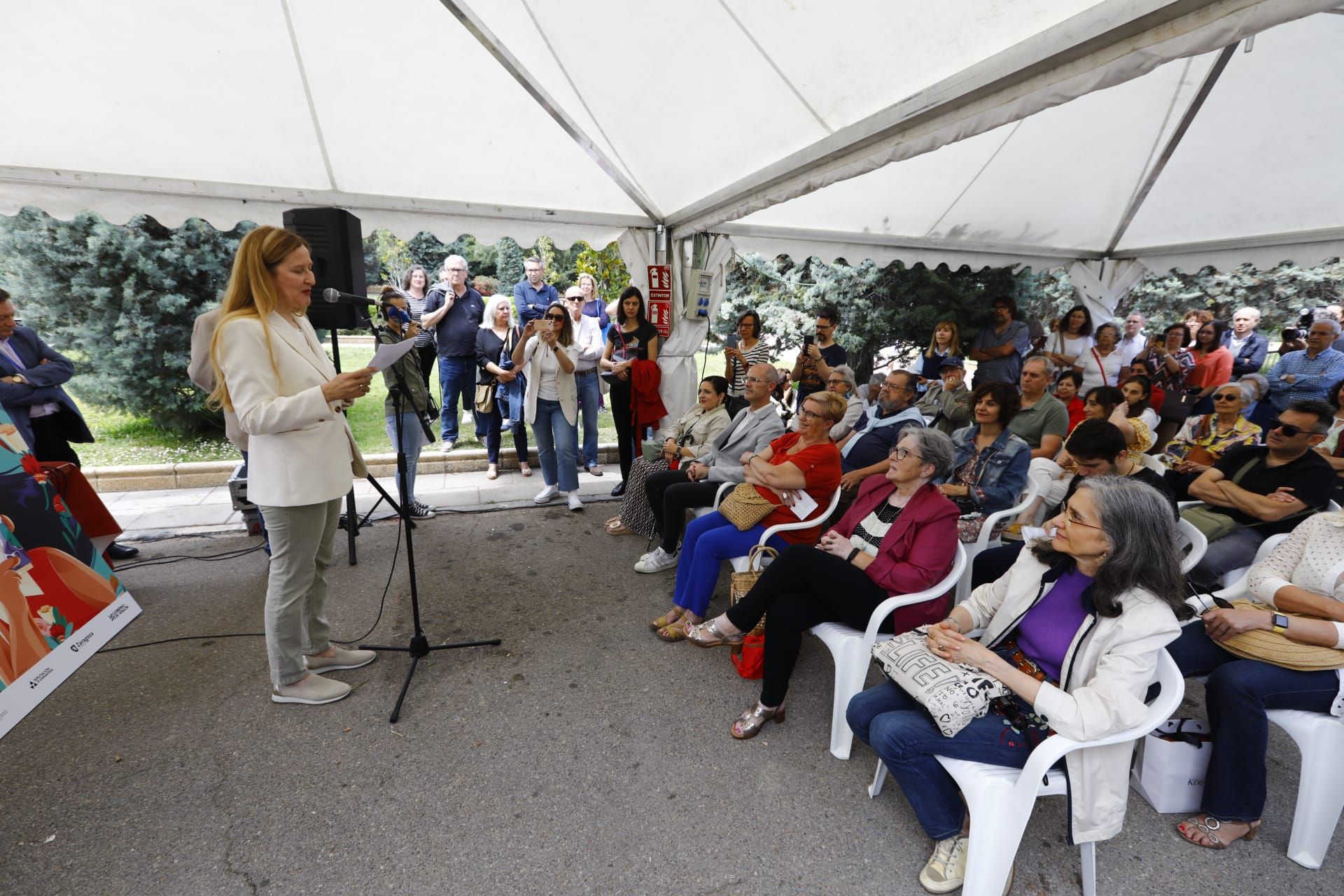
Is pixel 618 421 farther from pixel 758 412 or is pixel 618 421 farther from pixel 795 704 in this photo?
pixel 795 704

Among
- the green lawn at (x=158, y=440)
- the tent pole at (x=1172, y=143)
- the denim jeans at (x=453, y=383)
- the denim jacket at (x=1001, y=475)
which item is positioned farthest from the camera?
the green lawn at (x=158, y=440)

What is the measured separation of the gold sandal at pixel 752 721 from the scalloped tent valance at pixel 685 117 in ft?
8.59

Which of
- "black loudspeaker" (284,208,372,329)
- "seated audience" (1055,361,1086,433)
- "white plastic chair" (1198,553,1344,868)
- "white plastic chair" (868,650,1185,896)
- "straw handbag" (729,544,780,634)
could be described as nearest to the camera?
"white plastic chair" (868,650,1185,896)

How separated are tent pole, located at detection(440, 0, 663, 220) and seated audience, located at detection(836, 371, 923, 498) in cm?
277

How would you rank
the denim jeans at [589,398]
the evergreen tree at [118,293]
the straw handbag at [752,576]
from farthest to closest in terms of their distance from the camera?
the evergreen tree at [118,293], the denim jeans at [589,398], the straw handbag at [752,576]

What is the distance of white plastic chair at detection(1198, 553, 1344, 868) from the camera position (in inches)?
67.8

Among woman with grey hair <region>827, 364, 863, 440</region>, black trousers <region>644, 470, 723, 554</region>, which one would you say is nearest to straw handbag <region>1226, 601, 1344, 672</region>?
black trousers <region>644, 470, 723, 554</region>

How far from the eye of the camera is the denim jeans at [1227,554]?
2.55 metres

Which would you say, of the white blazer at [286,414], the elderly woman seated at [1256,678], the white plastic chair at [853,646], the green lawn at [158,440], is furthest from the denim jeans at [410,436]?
the elderly woman seated at [1256,678]

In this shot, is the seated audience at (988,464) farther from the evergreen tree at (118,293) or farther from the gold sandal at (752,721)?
the evergreen tree at (118,293)

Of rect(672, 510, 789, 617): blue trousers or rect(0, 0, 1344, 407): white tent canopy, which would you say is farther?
rect(672, 510, 789, 617): blue trousers

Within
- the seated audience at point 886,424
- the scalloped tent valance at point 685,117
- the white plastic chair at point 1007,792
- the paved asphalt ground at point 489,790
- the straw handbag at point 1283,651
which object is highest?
the scalloped tent valance at point 685,117

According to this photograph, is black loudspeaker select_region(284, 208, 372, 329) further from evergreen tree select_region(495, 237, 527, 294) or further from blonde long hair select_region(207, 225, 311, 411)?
evergreen tree select_region(495, 237, 527, 294)

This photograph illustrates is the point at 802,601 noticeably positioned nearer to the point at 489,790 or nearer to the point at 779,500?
the point at 779,500
